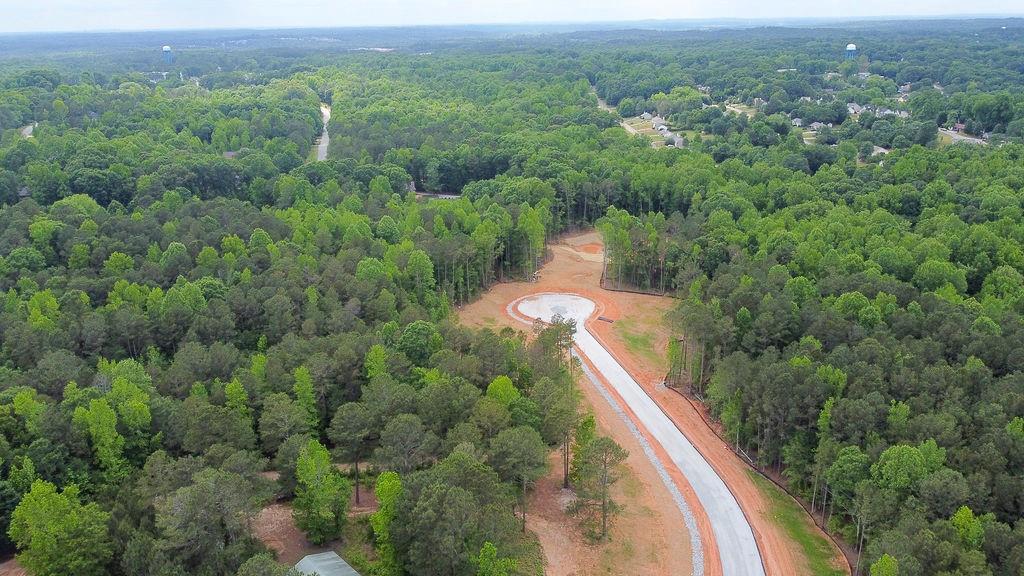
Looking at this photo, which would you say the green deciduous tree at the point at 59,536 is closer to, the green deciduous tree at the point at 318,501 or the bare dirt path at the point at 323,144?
the green deciduous tree at the point at 318,501

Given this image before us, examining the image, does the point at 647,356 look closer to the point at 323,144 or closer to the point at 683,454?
the point at 683,454

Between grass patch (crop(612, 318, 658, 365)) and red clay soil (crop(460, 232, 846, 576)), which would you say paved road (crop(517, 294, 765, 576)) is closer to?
red clay soil (crop(460, 232, 846, 576))

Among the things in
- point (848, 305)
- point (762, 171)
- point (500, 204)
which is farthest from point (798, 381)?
point (762, 171)

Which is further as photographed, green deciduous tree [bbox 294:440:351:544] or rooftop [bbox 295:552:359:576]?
green deciduous tree [bbox 294:440:351:544]

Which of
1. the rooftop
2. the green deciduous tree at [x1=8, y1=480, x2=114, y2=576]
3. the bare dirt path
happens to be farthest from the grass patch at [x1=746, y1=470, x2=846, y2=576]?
the bare dirt path

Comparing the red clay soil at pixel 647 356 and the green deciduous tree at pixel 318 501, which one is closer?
the green deciduous tree at pixel 318 501

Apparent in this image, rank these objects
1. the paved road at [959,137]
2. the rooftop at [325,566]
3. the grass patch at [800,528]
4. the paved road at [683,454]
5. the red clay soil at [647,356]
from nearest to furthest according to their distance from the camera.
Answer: the rooftop at [325,566]
the grass patch at [800,528]
the paved road at [683,454]
the red clay soil at [647,356]
the paved road at [959,137]

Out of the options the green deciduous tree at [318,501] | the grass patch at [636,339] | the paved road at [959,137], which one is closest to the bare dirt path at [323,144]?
the grass patch at [636,339]

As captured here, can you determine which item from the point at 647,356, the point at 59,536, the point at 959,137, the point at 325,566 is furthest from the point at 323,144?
the point at 325,566
